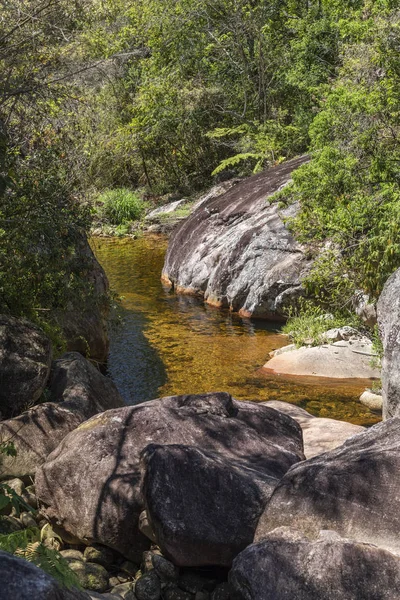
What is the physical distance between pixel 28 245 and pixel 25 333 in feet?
3.68

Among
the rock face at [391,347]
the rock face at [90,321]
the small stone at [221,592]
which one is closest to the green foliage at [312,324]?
the rock face at [90,321]

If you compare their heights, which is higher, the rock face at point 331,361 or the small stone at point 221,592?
the small stone at point 221,592

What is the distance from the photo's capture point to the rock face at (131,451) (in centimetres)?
638

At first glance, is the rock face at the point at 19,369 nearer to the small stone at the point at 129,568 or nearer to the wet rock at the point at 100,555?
the wet rock at the point at 100,555

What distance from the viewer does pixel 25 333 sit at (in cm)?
868

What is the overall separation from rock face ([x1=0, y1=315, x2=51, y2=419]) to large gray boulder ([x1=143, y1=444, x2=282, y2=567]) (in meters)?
2.58

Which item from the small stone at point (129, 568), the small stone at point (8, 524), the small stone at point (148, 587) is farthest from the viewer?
the small stone at point (129, 568)

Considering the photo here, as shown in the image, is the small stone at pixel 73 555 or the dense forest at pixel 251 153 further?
the dense forest at pixel 251 153

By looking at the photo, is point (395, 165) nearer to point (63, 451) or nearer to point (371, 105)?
point (371, 105)

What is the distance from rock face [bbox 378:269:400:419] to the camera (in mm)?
8250

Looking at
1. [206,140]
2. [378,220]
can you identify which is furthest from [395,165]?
[206,140]

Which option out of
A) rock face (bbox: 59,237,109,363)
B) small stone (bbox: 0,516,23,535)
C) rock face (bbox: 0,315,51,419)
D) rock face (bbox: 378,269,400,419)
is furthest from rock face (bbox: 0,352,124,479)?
rock face (bbox: 378,269,400,419)

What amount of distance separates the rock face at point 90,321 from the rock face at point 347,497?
5839 mm

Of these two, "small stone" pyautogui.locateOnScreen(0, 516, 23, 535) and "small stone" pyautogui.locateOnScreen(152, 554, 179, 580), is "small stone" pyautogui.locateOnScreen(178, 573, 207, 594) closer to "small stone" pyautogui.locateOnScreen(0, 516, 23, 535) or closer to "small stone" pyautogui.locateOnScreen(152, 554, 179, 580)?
"small stone" pyautogui.locateOnScreen(152, 554, 179, 580)
